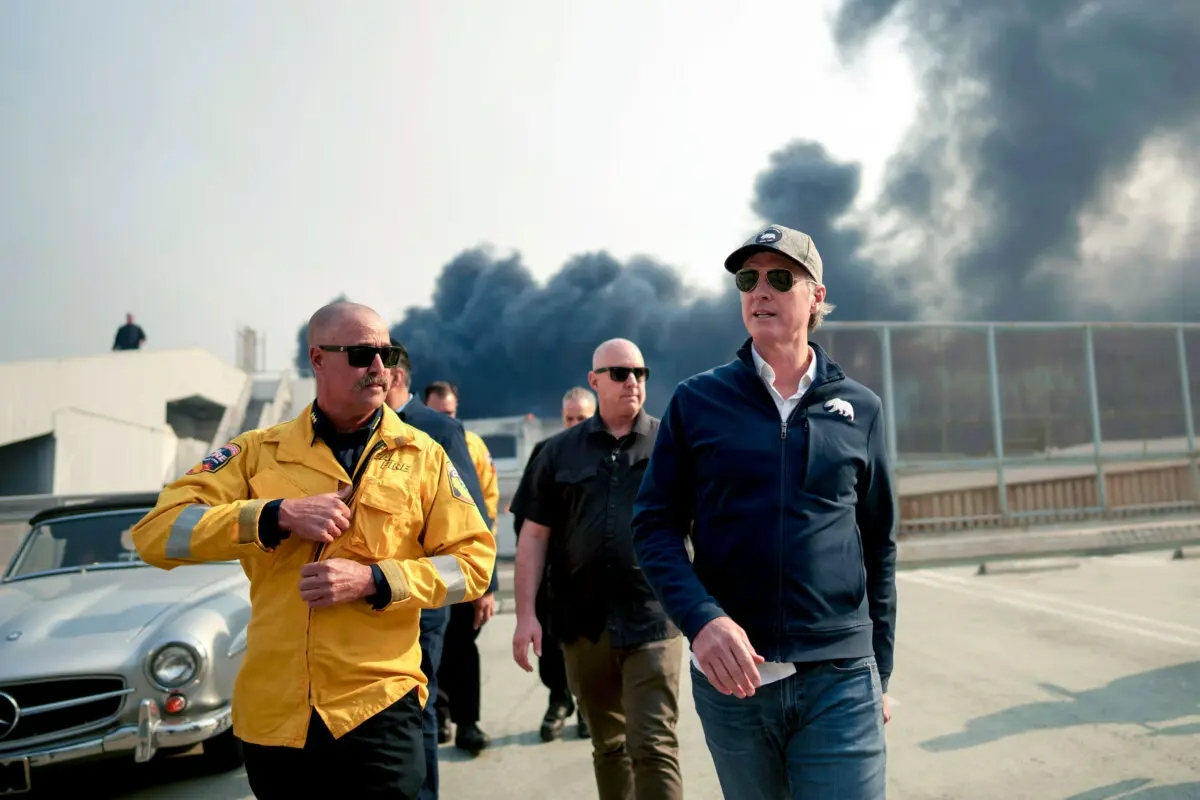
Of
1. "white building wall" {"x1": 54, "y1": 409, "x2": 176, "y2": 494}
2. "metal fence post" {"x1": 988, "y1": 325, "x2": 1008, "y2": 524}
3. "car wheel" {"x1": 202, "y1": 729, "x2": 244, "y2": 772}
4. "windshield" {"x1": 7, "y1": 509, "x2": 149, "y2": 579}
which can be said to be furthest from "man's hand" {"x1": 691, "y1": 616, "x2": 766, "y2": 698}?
"white building wall" {"x1": 54, "y1": 409, "x2": 176, "y2": 494}

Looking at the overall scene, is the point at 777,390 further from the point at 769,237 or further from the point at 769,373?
the point at 769,237

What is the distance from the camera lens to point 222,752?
4156 mm

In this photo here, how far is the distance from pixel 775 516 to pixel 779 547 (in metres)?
0.06

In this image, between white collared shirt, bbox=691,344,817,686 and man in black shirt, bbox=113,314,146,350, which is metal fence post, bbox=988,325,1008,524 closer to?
white collared shirt, bbox=691,344,817,686

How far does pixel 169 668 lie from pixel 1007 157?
50534mm

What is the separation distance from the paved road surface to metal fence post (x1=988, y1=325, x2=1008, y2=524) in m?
4.62

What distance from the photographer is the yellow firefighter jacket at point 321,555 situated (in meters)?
1.95

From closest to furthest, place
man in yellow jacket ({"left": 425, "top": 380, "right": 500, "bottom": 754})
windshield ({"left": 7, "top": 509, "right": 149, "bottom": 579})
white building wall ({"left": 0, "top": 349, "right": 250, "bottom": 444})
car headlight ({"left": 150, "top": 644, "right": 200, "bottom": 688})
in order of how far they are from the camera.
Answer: car headlight ({"left": 150, "top": 644, "right": 200, "bottom": 688}), man in yellow jacket ({"left": 425, "top": 380, "right": 500, "bottom": 754}), windshield ({"left": 7, "top": 509, "right": 149, "bottom": 579}), white building wall ({"left": 0, "top": 349, "right": 250, "bottom": 444})

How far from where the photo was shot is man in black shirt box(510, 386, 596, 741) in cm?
345

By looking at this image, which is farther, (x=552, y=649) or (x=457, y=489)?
(x=552, y=649)

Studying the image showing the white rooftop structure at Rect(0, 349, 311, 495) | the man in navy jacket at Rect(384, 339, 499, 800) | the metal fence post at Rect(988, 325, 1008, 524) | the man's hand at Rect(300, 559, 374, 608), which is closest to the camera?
the man's hand at Rect(300, 559, 374, 608)

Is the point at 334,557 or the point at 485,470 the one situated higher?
the point at 485,470

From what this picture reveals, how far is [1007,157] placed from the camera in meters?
46.2

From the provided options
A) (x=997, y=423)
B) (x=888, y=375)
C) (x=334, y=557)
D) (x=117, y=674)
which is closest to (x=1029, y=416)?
(x=997, y=423)
